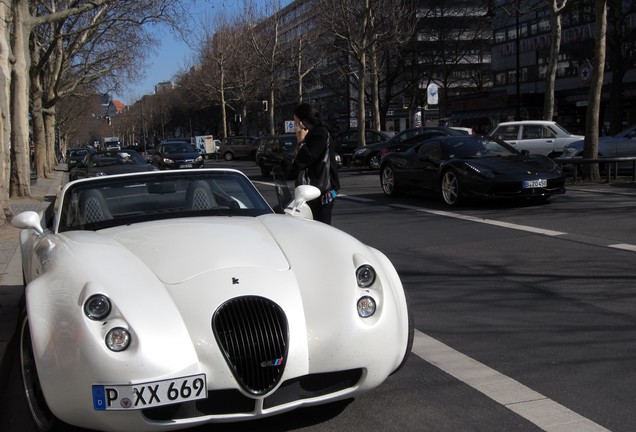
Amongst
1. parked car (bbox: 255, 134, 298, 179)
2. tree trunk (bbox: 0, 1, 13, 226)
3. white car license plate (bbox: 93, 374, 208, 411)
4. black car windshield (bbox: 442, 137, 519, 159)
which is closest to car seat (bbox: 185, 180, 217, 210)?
white car license plate (bbox: 93, 374, 208, 411)

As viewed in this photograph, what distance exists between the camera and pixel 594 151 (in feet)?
54.4

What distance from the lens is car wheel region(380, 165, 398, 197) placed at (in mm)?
15680

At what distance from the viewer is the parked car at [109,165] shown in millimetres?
17500

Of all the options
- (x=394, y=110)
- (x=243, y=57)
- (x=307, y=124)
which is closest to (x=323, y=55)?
(x=243, y=57)

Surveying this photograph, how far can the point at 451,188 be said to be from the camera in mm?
13320

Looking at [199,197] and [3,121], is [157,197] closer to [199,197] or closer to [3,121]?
[199,197]

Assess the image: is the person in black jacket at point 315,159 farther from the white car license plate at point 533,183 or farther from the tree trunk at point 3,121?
the tree trunk at point 3,121

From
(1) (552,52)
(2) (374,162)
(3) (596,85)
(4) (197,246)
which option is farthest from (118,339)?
(2) (374,162)

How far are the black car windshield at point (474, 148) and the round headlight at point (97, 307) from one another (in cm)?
1113

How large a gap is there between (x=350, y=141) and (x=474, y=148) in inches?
735

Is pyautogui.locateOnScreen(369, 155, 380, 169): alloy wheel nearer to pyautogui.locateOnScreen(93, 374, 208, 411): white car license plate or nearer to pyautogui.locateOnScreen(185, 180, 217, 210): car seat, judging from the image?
pyautogui.locateOnScreen(185, 180, 217, 210): car seat

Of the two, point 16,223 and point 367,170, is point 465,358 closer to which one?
point 16,223

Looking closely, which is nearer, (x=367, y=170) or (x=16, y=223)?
(x=16, y=223)

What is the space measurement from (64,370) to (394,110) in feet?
247
